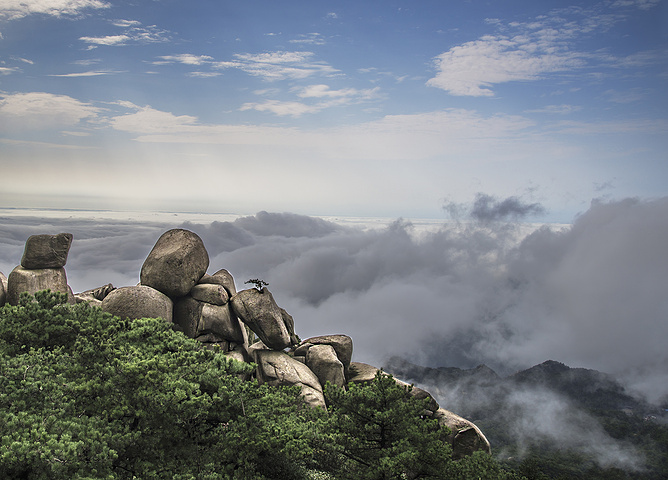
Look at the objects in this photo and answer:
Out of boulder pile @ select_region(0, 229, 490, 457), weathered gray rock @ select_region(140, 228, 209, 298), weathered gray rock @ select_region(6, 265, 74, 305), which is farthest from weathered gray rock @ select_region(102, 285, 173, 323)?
weathered gray rock @ select_region(6, 265, 74, 305)

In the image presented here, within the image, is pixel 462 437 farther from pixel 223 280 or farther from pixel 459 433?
pixel 223 280

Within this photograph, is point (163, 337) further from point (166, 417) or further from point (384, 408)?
point (384, 408)

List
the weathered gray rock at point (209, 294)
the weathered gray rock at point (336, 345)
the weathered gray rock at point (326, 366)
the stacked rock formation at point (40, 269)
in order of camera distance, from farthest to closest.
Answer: the weathered gray rock at point (336, 345) → the weathered gray rock at point (326, 366) → the weathered gray rock at point (209, 294) → the stacked rock formation at point (40, 269)

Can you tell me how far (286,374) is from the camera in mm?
25938

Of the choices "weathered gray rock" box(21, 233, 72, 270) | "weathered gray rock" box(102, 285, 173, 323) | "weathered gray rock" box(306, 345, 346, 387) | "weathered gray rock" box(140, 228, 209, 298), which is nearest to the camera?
"weathered gray rock" box(102, 285, 173, 323)

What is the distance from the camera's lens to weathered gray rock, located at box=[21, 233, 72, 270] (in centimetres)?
2578

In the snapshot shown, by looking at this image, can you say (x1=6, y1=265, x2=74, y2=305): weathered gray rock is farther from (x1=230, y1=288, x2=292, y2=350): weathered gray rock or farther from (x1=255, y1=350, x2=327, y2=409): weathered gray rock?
(x1=255, y1=350, x2=327, y2=409): weathered gray rock

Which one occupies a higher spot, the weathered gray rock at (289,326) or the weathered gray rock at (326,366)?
the weathered gray rock at (289,326)

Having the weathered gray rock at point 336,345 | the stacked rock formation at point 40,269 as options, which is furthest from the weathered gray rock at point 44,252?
the weathered gray rock at point 336,345

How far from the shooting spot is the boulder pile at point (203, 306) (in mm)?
25219

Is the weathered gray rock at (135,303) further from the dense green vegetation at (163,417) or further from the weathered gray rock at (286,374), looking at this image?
the weathered gray rock at (286,374)

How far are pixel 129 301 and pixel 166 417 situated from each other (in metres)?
10.9

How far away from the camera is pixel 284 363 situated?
26625 millimetres

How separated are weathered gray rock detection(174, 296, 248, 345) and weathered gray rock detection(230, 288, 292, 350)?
960mm
